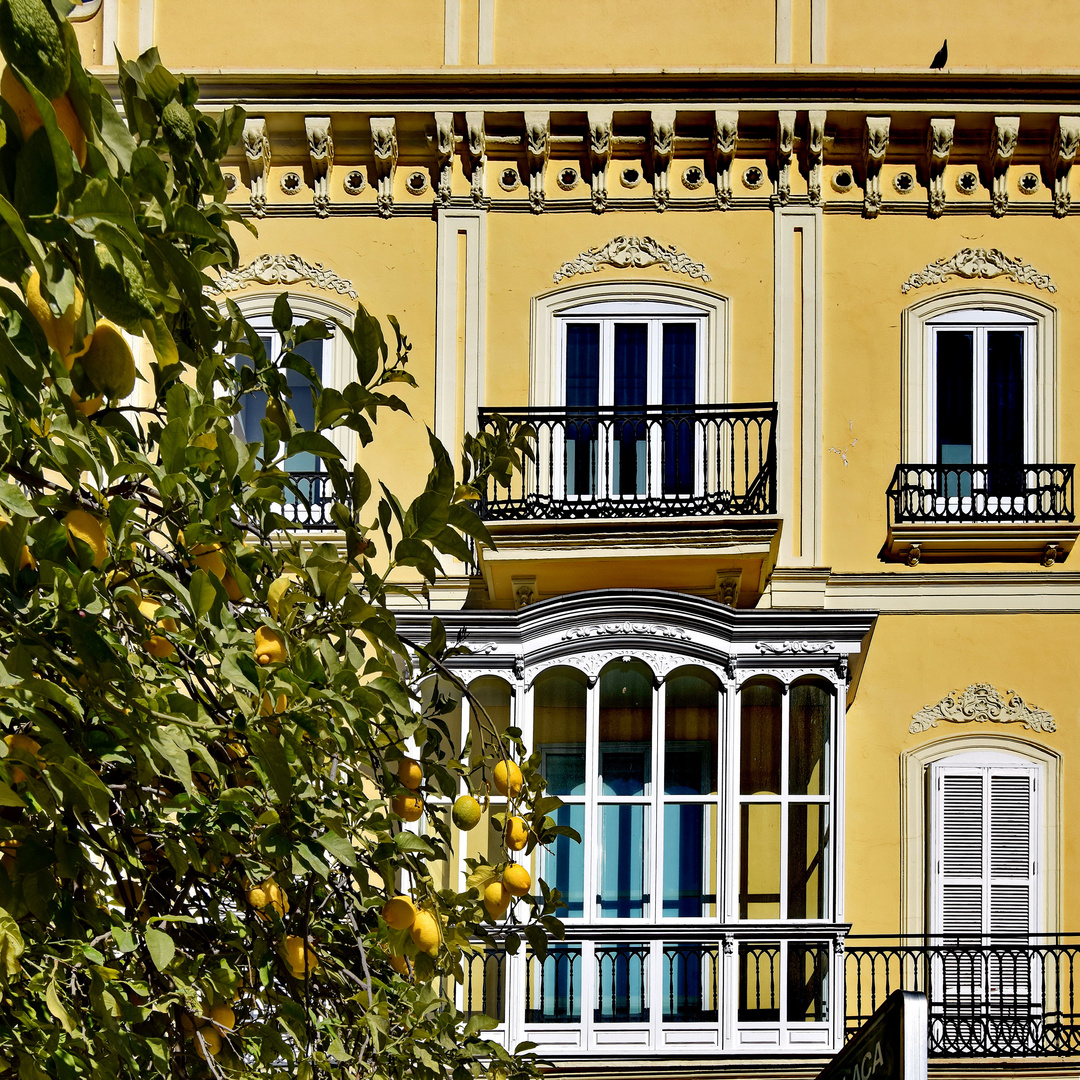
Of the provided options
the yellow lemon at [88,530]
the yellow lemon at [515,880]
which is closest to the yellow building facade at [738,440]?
the yellow lemon at [515,880]

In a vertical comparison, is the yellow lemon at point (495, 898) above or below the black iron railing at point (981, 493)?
below

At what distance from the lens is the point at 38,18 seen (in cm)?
181

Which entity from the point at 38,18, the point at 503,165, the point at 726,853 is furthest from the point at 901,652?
the point at 38,18

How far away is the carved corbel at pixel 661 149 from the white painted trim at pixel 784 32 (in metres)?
1.18

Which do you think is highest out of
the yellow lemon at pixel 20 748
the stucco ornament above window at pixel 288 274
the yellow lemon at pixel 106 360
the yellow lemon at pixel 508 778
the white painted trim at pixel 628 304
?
the stucco ornament above window at pixel 288 274

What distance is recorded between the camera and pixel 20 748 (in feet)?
8.79

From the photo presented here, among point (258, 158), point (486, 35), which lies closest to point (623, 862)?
point (258, 158)

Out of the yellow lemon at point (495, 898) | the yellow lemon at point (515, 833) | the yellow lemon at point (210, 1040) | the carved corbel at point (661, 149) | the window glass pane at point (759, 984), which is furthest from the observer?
the carved corbel at point (661, 149)

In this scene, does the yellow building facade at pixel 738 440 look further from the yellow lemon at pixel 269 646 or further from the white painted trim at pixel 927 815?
the yellow lemon at pixel 269 646

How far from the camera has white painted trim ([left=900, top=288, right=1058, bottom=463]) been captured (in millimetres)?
12734

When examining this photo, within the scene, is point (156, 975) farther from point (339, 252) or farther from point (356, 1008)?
point (339, 252)

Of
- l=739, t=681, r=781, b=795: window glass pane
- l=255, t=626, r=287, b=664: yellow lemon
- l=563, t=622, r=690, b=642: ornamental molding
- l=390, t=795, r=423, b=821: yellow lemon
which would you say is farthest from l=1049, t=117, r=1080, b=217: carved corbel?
l=255, t=626, r=287, b=664: yellow lemon

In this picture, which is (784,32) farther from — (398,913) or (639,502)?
(398,913)

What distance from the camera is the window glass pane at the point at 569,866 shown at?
1179 centimetres
